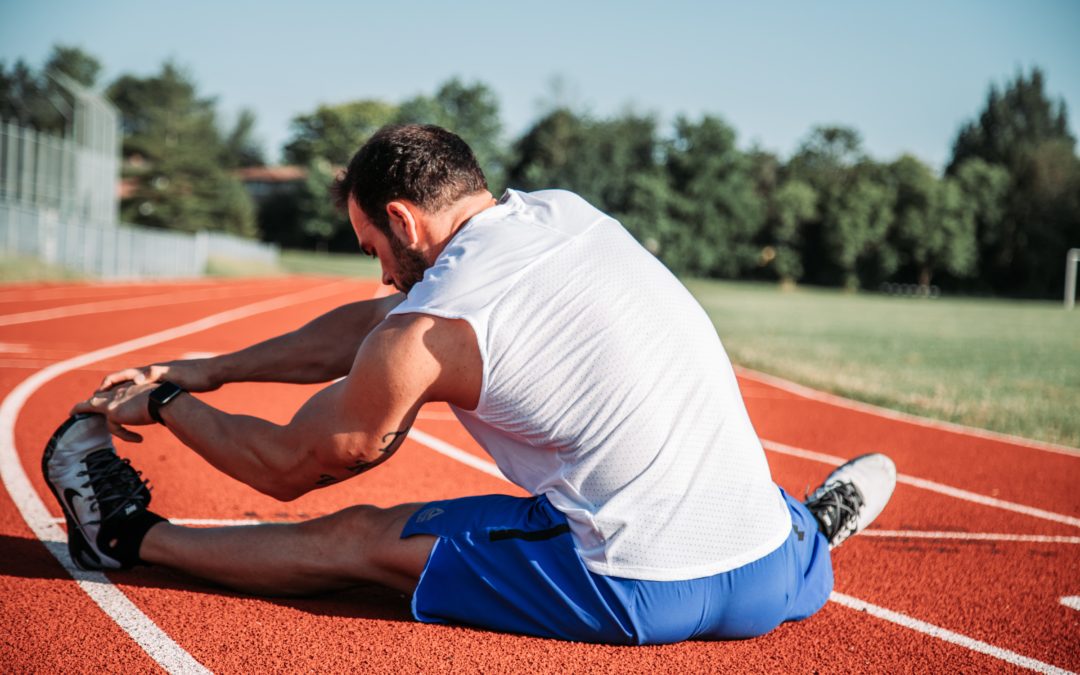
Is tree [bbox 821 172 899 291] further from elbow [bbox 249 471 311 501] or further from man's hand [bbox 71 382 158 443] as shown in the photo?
elbow [bbox 249 471 311 501]

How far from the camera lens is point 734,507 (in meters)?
2.63

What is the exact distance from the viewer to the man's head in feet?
8.36

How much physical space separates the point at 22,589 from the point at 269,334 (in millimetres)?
10905

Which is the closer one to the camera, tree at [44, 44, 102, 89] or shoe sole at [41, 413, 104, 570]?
shoe sole at [41, 413, 104, 570]

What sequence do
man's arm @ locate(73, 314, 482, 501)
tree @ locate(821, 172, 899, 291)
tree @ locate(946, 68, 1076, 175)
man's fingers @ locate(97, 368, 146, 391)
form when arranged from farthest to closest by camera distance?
tree @ locate(946, 68, 1076, 175) → tree @ locate(821, 172, 899, 291) → man's fingers @ locate(97, 368, 146, 391) → man's arm @ locate(73, 314, 482, 501)

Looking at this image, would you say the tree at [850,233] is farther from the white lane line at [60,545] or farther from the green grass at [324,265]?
the white lane line at [60,545]

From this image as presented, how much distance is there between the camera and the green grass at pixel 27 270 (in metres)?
22.7

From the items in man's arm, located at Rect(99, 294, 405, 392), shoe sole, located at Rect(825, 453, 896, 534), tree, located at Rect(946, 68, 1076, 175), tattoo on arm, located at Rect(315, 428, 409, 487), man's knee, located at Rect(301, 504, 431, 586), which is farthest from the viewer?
tree, located at Rect(946, 68, 1076, 175)

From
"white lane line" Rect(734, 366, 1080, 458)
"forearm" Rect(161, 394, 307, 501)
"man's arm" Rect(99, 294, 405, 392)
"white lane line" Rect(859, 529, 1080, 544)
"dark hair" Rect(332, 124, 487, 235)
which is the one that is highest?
"dark hair" Rect(332, 124, 487, 235)

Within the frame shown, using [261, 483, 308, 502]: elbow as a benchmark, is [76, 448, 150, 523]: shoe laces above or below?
below

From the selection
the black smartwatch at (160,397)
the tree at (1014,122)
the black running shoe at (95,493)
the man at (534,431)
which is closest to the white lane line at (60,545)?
the black running shoe at (95,493)

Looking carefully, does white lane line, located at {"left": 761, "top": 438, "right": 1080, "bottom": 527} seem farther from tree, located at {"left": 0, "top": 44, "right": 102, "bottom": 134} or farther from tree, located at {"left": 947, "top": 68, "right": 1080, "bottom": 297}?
tree, located at {"left": 947, "top": 68, "right": 1080, "bottom": 297}

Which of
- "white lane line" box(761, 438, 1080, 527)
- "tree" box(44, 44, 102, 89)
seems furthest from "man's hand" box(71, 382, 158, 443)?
"tree" box(44, 44, 102, 89)

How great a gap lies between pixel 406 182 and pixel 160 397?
1085 mm
